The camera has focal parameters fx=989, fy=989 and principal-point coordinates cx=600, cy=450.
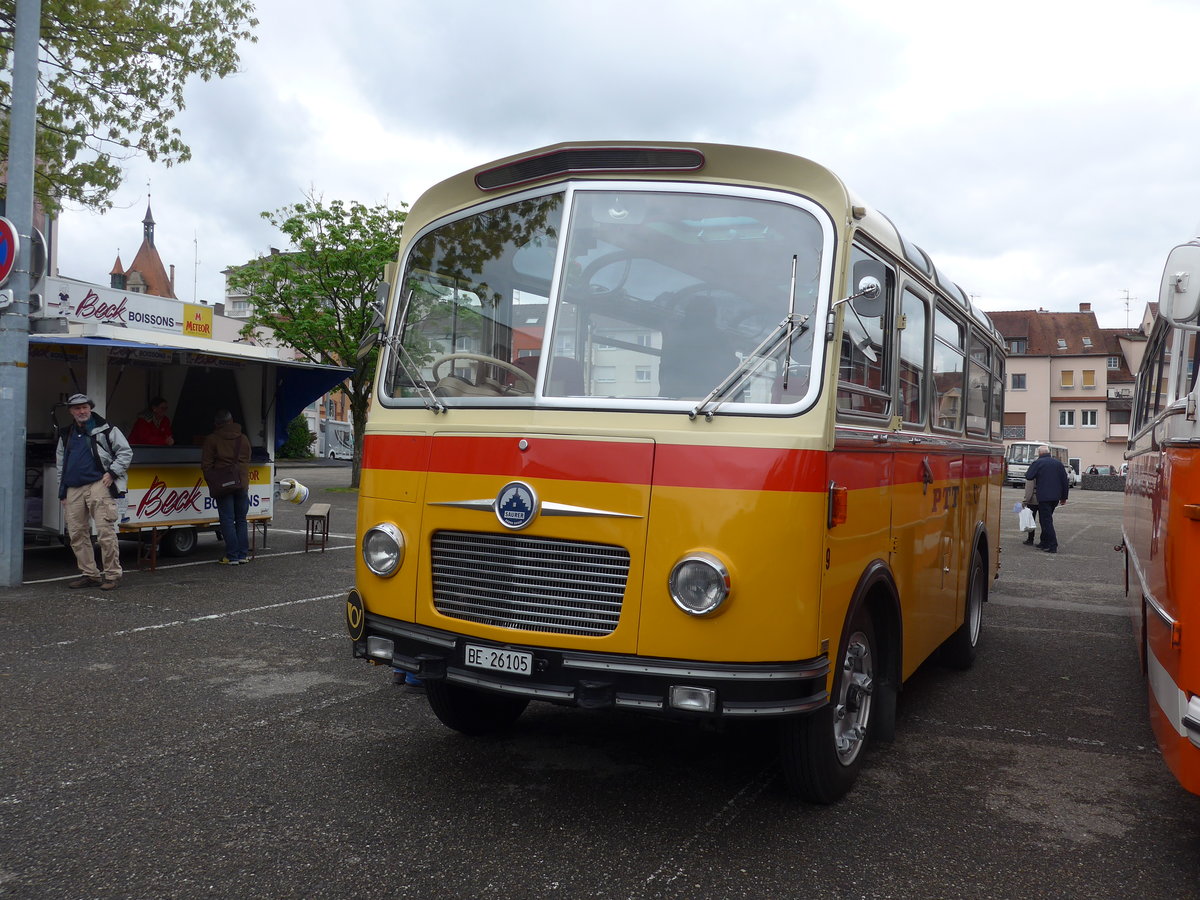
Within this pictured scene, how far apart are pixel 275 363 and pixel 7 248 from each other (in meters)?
3.97

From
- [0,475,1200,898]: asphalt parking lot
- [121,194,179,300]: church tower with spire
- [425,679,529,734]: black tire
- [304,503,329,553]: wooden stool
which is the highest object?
[121,194,179,300]: church tower with spire

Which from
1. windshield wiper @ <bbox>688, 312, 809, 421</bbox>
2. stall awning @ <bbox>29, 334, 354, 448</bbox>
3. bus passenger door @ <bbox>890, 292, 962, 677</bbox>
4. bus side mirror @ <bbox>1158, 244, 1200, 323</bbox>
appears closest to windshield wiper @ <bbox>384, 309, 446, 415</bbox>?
windshield wiper @ <bbox>688, 312, 809, 421</bbox>

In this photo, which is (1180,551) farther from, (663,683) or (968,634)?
(968,634)

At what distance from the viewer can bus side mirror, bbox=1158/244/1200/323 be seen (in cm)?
338

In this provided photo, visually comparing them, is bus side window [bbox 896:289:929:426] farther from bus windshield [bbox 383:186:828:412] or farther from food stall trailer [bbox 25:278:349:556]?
food stall trailer [bbox 25:278:349:556]

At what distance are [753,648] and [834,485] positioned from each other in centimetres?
73

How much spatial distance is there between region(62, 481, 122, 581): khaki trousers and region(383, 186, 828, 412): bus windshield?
6.74 metres

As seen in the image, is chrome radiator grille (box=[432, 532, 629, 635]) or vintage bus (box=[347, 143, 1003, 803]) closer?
vintage bus (box=[347, 143, 1003, 803])

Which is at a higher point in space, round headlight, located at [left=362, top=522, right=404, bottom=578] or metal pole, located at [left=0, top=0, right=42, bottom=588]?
metal pole, located at [left=0, top=0, right=42, bottom=588]

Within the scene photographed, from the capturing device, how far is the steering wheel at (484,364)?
4191 millimetres

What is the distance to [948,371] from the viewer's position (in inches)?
244

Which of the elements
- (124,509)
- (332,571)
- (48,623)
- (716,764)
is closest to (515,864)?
(716,764)

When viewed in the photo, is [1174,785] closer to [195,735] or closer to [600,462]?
[600,462]

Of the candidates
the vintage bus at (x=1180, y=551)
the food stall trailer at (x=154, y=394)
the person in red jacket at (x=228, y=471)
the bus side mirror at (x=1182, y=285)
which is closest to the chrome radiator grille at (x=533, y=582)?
the vintage bus at (x=1180, y=551)
